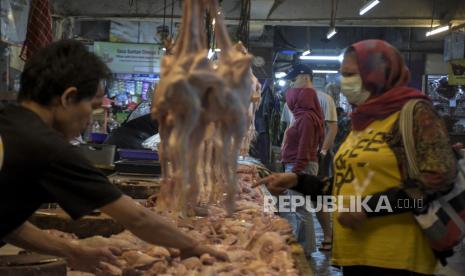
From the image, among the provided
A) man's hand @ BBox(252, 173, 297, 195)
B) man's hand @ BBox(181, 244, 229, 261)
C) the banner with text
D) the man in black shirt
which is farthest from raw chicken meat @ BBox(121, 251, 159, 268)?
the banner with text

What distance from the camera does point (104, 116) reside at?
9984 mm

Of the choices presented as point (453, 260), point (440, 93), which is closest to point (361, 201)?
point (453, 260)

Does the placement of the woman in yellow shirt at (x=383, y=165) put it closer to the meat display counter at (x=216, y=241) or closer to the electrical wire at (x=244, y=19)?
the meat display counter at (x=216, y=241)

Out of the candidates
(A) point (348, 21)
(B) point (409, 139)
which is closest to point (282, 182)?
(B) point (409, 139)

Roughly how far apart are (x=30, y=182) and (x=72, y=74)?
1.48ft

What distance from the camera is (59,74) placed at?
89.4 inches

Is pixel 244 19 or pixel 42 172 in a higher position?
pixel 244 19

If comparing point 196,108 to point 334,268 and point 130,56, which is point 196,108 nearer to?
point 334,268

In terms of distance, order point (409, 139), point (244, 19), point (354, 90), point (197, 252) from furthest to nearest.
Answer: point (244, 19) → point (354, 90) → point (409, 139) → point (197, 252)

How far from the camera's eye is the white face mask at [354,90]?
321 centimetres

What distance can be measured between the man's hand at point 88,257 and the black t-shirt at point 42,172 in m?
0.52

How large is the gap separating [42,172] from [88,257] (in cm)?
70

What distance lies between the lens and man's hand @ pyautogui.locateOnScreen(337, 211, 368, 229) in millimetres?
3002

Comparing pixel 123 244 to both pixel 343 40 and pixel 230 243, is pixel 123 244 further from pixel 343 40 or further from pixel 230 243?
pixel 343 40
